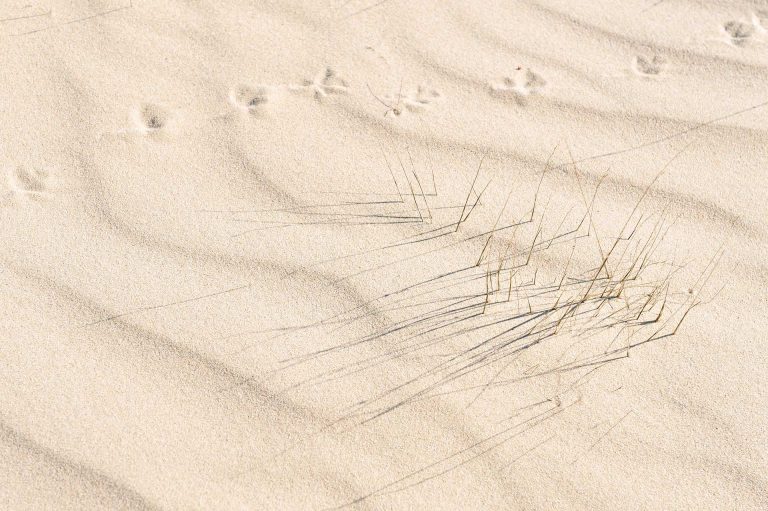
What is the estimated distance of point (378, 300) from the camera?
1.91 m

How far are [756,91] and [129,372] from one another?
5.95 feet

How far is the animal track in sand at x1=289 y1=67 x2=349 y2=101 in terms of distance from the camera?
2277 millimetres

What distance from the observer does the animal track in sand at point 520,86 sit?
228 cm

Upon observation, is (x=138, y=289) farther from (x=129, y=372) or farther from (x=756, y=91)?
(x=756, y=91)

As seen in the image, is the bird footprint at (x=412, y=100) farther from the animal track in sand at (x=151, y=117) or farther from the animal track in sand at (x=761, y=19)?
the animal track in sand at (x=761, y=19)

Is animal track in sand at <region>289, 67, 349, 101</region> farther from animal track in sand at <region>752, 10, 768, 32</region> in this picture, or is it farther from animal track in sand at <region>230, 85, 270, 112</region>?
animal track in sand at <region>752, 10, 768, 32</region>

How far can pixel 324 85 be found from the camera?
2.29 metres

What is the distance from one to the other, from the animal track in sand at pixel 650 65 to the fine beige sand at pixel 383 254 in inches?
0.5

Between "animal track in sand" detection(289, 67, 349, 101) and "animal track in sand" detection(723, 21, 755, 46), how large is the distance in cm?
114

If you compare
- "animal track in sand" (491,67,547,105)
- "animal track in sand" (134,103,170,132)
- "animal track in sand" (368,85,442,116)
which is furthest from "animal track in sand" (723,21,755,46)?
"animal track in sand" (134,103,170,132)

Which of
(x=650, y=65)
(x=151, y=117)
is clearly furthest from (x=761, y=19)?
(x=151, y=117)

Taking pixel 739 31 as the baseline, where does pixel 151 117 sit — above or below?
below

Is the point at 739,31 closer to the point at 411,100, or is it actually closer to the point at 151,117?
the point at 411,100

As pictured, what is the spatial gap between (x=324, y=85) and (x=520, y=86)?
547 mm
